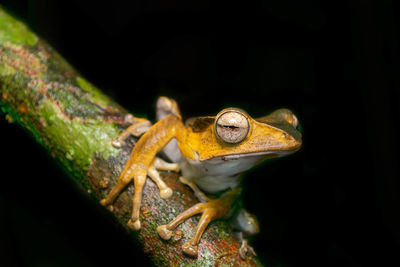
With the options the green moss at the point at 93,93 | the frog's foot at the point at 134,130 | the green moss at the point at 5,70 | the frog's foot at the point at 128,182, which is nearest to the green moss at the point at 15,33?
the green moss at the point at 5,70

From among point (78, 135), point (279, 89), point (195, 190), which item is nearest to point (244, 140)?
point (195, 190)

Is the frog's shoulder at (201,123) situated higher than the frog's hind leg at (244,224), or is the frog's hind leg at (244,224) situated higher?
the frog's shoulder at (201,123)

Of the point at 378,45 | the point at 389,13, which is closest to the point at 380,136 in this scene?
the point at 378,45

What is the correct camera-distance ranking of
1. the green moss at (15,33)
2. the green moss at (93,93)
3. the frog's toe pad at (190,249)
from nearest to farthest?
the frog's toe pad at (190,249) → the green moss at (93,93) → the green moss at (15,33)

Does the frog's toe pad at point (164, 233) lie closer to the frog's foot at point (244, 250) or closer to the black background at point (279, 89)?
the frog's foot at point (244, 250)

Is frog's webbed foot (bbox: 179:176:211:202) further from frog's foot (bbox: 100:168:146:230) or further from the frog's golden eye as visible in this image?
the frog's golden eye

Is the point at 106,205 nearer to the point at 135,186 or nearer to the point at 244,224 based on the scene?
the point at 135,186

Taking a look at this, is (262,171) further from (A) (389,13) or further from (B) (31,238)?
(B) (31,238)
